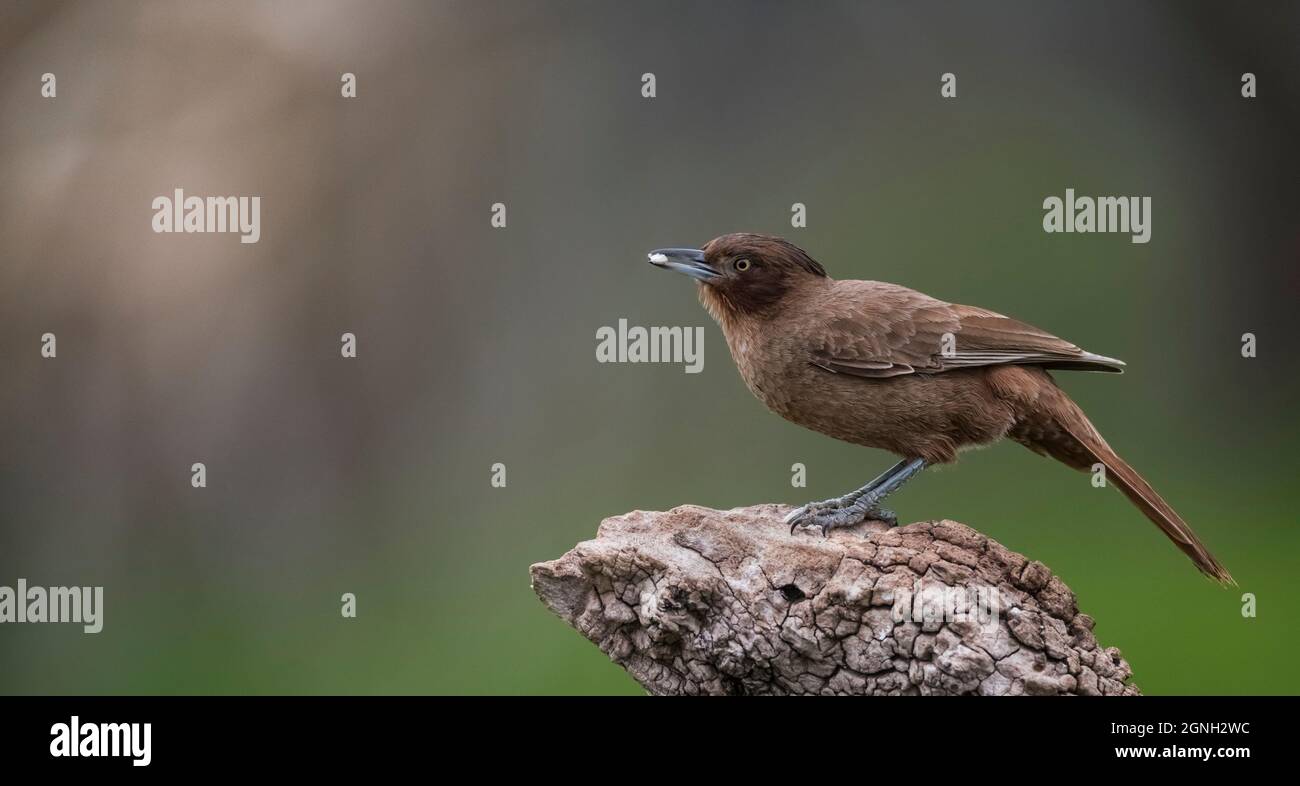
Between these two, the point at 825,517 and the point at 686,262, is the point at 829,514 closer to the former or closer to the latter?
the point at 825,517

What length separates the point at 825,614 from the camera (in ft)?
15.3

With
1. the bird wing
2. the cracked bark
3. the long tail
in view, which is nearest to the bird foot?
the cracked bark

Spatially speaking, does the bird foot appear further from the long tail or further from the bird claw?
the long tail

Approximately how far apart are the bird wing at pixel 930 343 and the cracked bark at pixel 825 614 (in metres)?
0.75

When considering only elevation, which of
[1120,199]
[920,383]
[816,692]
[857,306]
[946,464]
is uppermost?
[1120,199]

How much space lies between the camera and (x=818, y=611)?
466cm

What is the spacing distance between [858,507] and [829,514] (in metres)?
0.13

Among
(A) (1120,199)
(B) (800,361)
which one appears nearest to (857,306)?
(B) (800,361)

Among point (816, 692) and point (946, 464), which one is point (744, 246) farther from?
point (816, 692)

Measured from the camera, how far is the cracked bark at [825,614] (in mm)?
4535

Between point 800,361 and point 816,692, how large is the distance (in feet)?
4.54

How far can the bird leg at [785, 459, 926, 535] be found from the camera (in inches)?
206

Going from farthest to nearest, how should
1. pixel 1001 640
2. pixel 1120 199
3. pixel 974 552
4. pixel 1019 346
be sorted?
pixel 1120 199 < pixel 1019 346 < pixel 974 552 < pixel 1001 640

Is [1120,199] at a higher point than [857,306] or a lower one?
higher
